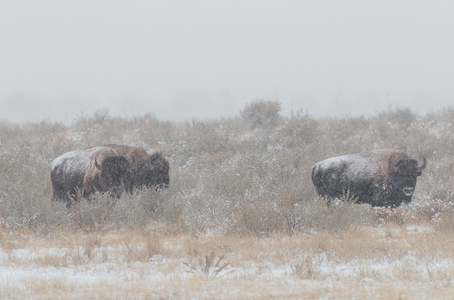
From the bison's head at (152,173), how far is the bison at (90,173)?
1.41 feet

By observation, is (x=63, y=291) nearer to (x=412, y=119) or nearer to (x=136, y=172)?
(x=136, y=172)

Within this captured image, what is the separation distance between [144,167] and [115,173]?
34.4 inches

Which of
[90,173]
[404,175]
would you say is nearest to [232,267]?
[90,173]

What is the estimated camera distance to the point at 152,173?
10.1 meters

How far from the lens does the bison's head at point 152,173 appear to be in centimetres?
995

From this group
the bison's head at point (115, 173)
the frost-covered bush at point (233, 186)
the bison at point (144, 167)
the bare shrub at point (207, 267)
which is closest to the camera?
the bare shrub at point (207, 267)

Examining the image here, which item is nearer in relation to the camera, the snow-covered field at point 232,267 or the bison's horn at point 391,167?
the snow-covered field at point 232,267

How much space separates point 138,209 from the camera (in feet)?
29.3

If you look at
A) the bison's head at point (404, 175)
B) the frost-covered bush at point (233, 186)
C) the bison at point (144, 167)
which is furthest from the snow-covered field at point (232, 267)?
the bison at point (144, 167)

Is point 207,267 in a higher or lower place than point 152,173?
lower

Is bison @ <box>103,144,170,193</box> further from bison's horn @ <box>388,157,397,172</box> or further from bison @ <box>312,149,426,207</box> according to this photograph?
bison's horn @ <box>388,157,397,172</box>

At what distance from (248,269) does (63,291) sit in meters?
2.27

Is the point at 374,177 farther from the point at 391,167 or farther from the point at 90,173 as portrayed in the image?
the point at 90,173

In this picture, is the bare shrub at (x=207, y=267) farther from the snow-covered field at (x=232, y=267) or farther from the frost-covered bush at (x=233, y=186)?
the frost-covered bush at (x=233, y=186)
